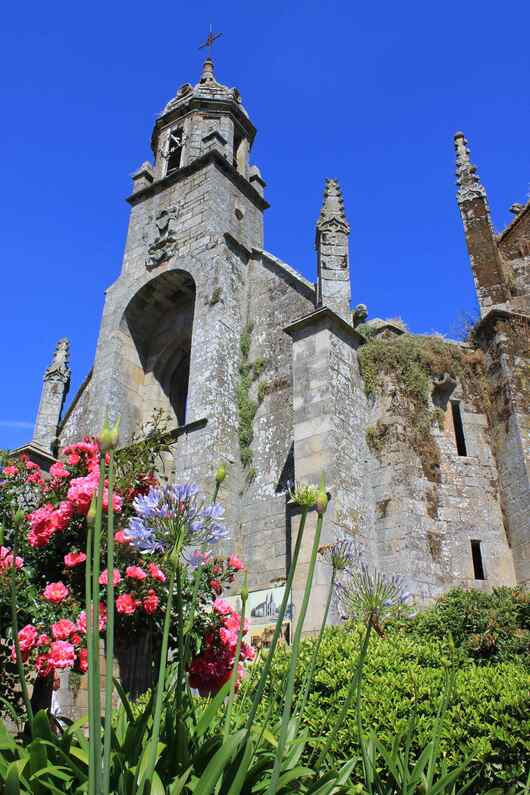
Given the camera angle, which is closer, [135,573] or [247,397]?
[135,573]

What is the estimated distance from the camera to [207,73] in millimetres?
19656

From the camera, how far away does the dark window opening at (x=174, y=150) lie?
59.4ft

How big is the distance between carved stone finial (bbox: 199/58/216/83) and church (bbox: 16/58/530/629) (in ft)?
9.62

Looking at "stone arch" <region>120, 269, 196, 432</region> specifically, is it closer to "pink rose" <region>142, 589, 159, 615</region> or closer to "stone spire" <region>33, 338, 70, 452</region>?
"stone spire" <region>33, 338, 70, 452</region>

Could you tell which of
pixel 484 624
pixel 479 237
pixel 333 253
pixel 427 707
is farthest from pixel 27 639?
pixel 479 237

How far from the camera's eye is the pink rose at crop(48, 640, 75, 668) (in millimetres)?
4742

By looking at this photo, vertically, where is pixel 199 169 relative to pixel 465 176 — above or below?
above

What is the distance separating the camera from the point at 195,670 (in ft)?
15.9

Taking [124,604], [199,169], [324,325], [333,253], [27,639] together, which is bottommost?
[27,639]

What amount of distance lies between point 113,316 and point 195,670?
41.3ft

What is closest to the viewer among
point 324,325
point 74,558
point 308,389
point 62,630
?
point 62,630

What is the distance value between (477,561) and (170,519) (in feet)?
28.7

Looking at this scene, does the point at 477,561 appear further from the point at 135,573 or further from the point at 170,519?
the point at 170,519

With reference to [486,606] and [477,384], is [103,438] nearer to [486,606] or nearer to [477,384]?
[486,606]
